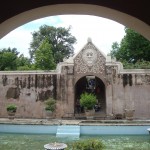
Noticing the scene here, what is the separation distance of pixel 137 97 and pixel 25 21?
14124mm

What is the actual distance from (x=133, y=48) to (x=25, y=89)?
11.1m

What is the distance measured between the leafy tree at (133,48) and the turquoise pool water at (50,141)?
1313cm

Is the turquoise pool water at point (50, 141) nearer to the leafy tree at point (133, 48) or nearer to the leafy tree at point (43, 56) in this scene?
the leafy tree at point (43, 56)

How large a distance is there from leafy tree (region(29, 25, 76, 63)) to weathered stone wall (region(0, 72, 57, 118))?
A: 15015mm

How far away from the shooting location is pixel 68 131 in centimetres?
1116

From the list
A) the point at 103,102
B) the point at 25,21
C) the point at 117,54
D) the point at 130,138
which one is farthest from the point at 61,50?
the point at 25,21

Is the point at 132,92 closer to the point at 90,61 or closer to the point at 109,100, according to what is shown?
the point at 109,100

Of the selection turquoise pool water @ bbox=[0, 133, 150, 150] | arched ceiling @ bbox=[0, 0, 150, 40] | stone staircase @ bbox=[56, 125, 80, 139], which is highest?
arched ceiling @ bbox=[0, 0, 150, 40]

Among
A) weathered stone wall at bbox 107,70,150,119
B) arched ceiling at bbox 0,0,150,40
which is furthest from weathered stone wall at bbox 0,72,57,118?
arched ceiling at bbox 0,0,150,40

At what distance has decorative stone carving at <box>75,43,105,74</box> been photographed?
611 inches

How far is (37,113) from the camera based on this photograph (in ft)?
51.2

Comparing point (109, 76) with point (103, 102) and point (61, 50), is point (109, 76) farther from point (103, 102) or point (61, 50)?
point (61, 50)

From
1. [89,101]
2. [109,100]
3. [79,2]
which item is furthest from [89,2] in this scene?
[109,100]

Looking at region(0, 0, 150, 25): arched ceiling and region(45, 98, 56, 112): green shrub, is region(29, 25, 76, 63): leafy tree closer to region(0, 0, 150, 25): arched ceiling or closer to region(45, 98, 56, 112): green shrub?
region(45, 98, 56, 112): green shrub
